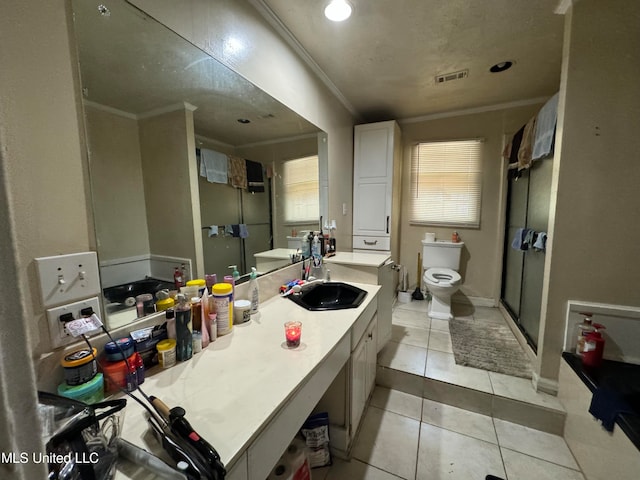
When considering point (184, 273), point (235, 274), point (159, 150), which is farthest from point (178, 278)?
point (159, 150)

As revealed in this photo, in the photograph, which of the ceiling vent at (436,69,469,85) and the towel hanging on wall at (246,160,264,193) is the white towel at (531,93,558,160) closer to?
the ceiling vent at (436,69,469,85)

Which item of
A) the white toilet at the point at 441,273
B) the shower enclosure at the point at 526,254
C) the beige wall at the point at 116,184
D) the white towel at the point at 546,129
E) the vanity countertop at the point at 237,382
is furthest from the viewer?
the white toilet at the point at 441,273

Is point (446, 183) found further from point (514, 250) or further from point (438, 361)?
point (438, 361)

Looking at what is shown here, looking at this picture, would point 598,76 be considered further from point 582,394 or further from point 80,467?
point 80,467

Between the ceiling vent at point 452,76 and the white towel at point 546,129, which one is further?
the ceiling vent at point 452,76

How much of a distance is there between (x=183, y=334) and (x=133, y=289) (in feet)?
0.81

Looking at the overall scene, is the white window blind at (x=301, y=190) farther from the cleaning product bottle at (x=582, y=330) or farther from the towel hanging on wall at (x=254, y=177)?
the cleaning product bottle at (x=582, y=330)

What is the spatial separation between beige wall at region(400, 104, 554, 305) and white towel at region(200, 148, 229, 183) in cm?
255

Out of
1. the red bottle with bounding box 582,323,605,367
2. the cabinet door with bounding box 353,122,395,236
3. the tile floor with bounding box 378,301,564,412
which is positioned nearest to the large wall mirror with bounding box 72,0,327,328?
the tile floor with bounding box 378,301,564,412

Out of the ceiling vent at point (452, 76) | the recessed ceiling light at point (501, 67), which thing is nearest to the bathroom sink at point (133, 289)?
the ceiling vent at point (452, 76)

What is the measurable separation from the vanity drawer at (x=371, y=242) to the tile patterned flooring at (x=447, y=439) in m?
1.20

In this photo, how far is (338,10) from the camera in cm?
142

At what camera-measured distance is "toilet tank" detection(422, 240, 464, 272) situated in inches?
117

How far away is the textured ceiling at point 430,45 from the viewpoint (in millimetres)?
1459
